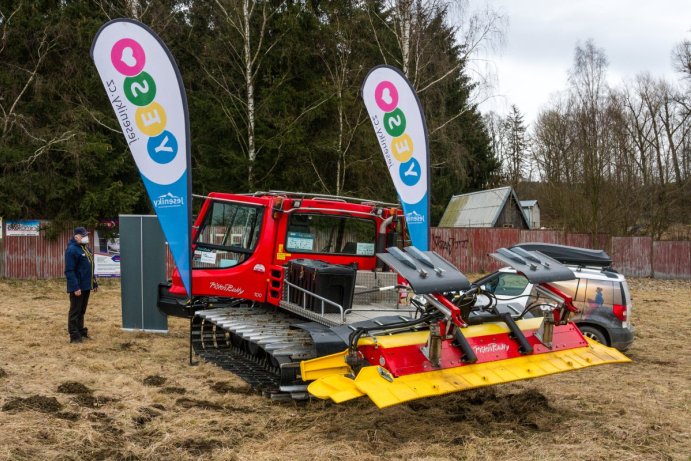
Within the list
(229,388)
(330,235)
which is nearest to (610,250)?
(330,235)

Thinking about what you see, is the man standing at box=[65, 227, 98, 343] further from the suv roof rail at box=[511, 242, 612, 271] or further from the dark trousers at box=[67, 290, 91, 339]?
the suv roof rail at box=[511, 242, 612, 271]

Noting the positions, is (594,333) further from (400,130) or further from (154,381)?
(154,381)

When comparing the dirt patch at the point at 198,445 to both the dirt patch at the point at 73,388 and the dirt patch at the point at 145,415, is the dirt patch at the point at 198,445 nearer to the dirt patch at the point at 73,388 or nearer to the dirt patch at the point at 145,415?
the dirt patch at the point at 145,415

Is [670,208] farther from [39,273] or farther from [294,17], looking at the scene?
[39,273]

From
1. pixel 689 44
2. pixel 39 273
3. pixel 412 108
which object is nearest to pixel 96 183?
pixel 39 273

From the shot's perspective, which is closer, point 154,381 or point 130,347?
point 154,381

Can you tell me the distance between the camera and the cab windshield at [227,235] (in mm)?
8664

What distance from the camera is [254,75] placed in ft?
72.5

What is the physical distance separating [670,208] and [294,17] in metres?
19.1

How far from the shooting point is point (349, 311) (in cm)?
715

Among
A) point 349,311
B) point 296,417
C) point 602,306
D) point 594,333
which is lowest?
point 296,417

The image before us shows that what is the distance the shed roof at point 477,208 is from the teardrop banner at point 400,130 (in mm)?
21903

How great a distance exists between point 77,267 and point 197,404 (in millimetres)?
4336

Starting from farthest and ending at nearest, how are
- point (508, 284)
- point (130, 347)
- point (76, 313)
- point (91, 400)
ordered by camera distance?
1. point (508, 284)
2. point (76, 313)
3. point (130, 347)
4. point (91, 400)
